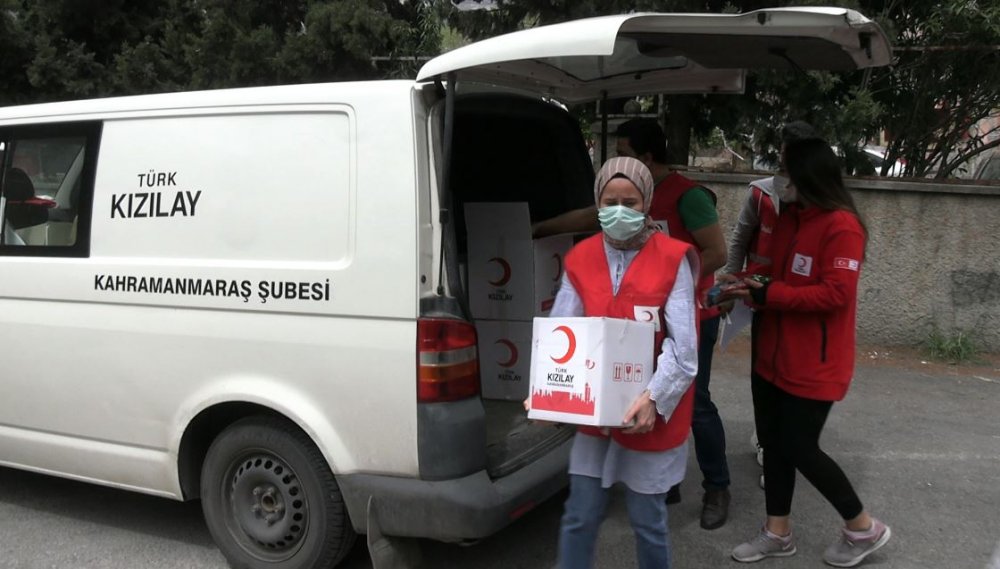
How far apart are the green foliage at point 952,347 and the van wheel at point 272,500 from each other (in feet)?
19.1

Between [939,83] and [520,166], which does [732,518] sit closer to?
[520,166]

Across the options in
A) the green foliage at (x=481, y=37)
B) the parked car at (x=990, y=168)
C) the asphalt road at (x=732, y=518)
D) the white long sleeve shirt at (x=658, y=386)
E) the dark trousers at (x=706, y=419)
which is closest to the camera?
the white long sleeve shirt at (x=658, y=386)

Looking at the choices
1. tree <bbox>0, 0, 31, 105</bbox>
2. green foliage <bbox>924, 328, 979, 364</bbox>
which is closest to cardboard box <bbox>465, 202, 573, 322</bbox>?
green foliage <bbox>924, 328, 979, 364</bbox>

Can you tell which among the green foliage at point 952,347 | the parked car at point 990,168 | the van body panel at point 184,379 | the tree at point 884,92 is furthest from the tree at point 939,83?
the van body panel at point 184,379

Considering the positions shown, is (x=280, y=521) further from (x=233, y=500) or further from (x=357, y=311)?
(x=357, y=311)

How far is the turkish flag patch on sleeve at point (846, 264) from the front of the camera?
10.6ft

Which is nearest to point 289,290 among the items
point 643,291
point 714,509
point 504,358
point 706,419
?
point 643,291

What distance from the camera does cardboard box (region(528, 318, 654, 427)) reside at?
2553 mm

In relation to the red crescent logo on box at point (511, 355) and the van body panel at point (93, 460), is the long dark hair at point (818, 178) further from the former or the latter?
the van body panel at point (93, 460)

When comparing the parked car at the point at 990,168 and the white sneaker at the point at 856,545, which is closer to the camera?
the white sneaker at the point at 856,545

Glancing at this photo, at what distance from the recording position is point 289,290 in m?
3.14

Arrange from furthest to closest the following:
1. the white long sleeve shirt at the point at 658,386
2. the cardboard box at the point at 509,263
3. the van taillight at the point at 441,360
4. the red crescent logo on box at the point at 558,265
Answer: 1. the red crescent logo on box at the point at 558,265
2. the cardboard box at the point at 509,263
3. the van taillight at the point at 441,360
4. the white long sleeve shirt at the point at 658,386

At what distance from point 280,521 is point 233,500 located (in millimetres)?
250

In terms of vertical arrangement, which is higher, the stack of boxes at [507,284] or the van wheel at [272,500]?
the stack of boxes at [507,284]
